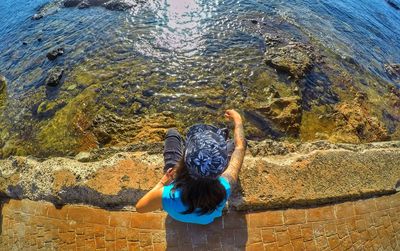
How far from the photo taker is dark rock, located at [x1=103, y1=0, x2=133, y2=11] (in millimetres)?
10070

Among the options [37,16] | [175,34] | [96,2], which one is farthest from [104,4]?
[175,34]

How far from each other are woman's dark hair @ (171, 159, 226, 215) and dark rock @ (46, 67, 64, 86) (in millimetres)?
5843

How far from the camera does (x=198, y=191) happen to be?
8.45 feet

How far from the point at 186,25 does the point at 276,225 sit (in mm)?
6414

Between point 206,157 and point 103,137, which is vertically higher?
point 206,157

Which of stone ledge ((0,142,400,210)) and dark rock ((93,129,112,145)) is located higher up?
stone ledge ((0,142,400,210))

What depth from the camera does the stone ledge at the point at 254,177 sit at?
420cm

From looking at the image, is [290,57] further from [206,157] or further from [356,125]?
[206,157]

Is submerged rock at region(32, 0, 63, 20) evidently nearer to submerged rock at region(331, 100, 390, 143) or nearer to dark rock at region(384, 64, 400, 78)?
submerged rock at region(331, 100, 390, 143)

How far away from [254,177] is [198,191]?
1864mm

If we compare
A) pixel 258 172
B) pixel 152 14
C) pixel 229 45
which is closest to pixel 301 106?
pixel 229 45

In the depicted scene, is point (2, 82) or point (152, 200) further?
point (2, 82)

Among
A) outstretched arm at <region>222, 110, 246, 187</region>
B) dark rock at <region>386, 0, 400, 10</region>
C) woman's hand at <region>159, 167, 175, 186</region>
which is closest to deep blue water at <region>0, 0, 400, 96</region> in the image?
outstretched arm at <region>222, 110, 246, 187</region>

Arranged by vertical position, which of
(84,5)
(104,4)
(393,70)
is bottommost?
(84,5)
